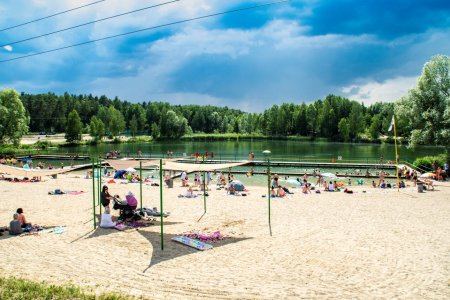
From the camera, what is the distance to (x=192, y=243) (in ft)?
40.1

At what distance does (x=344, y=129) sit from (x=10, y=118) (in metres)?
88.5

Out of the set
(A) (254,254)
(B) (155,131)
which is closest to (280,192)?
(A) (254,254)

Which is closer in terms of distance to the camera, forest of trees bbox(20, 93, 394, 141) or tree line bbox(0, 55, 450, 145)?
tree line bbox(0, 55, 450, 145)

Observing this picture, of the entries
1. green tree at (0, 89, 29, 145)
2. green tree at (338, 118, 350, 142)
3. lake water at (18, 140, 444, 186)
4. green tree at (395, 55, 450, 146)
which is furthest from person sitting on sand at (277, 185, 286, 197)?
green tree at (338, 118, 350, 142)

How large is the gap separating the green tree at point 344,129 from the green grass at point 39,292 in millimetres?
112709

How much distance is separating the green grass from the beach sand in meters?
0.56

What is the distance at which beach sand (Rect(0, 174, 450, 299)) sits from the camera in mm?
8797

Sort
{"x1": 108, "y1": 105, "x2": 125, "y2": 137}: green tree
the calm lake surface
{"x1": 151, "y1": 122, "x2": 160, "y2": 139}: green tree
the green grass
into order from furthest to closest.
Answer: {"x1": 151, "y1": 122, "x2": 160, "y2": 139}: green tree → {"x1": 108, "y1": 105, "x2": 125, "y2": 137}: green tree → the calm lake surface → the green grass

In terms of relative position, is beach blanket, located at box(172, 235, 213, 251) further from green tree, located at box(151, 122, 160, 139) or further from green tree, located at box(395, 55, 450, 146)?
green tree, located at box(151, 122, 160, 139)

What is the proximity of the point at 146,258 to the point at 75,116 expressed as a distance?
9895cm

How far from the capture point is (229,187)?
25.4 meters

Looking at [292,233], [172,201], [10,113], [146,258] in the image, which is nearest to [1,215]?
[172,201]

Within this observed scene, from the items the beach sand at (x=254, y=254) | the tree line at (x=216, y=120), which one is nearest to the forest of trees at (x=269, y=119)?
the tree line at (x=216, y=120)

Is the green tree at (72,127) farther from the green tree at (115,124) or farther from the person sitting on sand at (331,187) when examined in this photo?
the person sitting on sand at (331,187)
